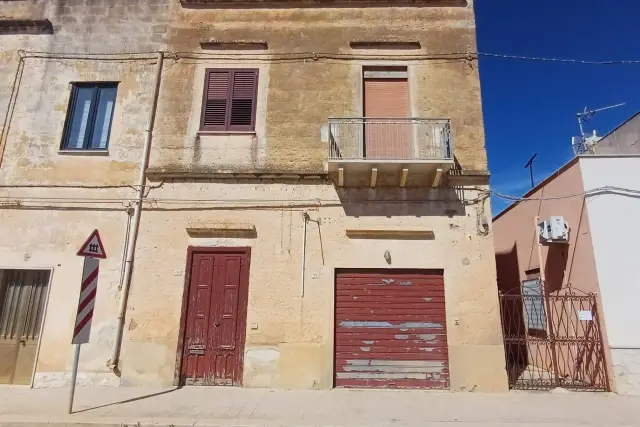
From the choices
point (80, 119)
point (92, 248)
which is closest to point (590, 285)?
point (92, 248)

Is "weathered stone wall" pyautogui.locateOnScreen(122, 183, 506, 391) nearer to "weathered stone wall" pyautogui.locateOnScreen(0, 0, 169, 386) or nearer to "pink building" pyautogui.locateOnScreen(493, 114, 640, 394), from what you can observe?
"weathered stone wall" pyautogui.locateOnScreen(0, 0, 169, 386)

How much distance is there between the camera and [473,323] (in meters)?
8.57

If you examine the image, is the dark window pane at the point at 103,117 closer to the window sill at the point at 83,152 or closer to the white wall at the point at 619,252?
the window sill at the point at 83,152

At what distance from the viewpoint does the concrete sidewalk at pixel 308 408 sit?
6176 millimetres

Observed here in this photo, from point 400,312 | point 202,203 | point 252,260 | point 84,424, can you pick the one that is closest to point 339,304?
point 400,312

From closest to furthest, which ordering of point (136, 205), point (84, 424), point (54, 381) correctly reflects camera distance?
point (84, 424)
point (54, 381)
point (136, 205)

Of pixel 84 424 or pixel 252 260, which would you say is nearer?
pixel 84 424

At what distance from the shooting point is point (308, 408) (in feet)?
22.8

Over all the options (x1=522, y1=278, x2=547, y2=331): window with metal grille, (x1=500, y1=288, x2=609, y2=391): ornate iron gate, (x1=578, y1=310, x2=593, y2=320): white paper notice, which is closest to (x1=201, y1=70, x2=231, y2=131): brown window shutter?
(x1=500, y1=288, x2=609, y2=391): ornate iron gate

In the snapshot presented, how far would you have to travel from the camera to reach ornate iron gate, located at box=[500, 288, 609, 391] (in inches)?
331

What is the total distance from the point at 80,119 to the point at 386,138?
718 centimetres

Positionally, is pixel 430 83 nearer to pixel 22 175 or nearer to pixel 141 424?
pixel 141 424

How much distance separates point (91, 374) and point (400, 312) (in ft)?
20.8

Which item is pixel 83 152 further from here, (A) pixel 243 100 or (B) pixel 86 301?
(B) pixel 86 301
